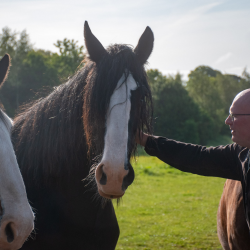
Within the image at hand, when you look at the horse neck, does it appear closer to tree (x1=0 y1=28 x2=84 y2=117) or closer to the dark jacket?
the dark jacket

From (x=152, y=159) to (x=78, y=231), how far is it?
687 inches

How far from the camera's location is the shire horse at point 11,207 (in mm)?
1721

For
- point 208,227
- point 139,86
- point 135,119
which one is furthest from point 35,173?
point 208,227

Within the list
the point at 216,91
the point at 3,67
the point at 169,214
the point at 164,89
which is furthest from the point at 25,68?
the point at 216,91

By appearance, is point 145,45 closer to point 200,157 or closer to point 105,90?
point 105,90

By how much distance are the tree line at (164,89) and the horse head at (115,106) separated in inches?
526

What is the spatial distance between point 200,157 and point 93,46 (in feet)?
4.42

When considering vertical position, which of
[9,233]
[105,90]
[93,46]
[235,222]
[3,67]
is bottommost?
[235,222]

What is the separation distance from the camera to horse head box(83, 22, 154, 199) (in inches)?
73.1

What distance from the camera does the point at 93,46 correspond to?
227cm

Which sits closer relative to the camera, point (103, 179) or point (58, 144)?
point (103, 179)

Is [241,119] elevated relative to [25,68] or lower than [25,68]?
lower

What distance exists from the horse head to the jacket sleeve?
1.40 ft

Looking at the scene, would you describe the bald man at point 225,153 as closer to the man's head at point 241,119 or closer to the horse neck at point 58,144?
the man's head at point 241,119
